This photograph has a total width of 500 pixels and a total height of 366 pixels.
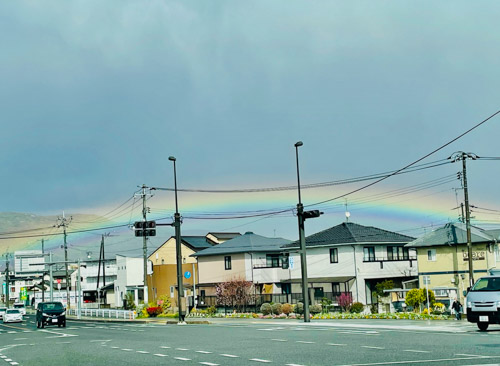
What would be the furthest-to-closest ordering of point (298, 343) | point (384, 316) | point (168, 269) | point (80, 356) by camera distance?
point (168, 269)
point (384, 316)
point (298, 343)
point (80, 356)

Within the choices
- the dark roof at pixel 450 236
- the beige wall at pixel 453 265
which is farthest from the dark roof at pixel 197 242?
the beige wall at pixel 453 265

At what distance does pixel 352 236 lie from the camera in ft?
210

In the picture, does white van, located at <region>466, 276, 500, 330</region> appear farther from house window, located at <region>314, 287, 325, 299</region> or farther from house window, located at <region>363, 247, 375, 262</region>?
house window, located at <region>363, 247, 375, 262</region>

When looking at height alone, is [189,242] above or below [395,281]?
above

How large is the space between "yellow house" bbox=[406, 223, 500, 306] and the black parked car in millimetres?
28491

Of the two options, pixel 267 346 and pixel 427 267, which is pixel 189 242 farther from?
pixel 267 346

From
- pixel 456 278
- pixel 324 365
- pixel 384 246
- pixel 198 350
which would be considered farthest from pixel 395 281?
pixel 324 365

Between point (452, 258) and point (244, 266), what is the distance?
2278cm

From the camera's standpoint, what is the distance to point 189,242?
87625 millimetres

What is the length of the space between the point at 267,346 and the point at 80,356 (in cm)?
564

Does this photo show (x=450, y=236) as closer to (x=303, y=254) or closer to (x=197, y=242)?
(x=303, y=254)

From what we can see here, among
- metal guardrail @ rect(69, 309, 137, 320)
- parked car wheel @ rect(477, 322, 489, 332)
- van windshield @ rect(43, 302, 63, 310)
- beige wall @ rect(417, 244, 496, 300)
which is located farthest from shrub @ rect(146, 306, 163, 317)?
parked car wheel @ rect(477, 322, 489, 332)

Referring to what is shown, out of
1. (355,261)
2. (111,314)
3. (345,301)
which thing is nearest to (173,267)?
(111,314)

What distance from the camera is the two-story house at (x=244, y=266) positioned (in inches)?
2778
